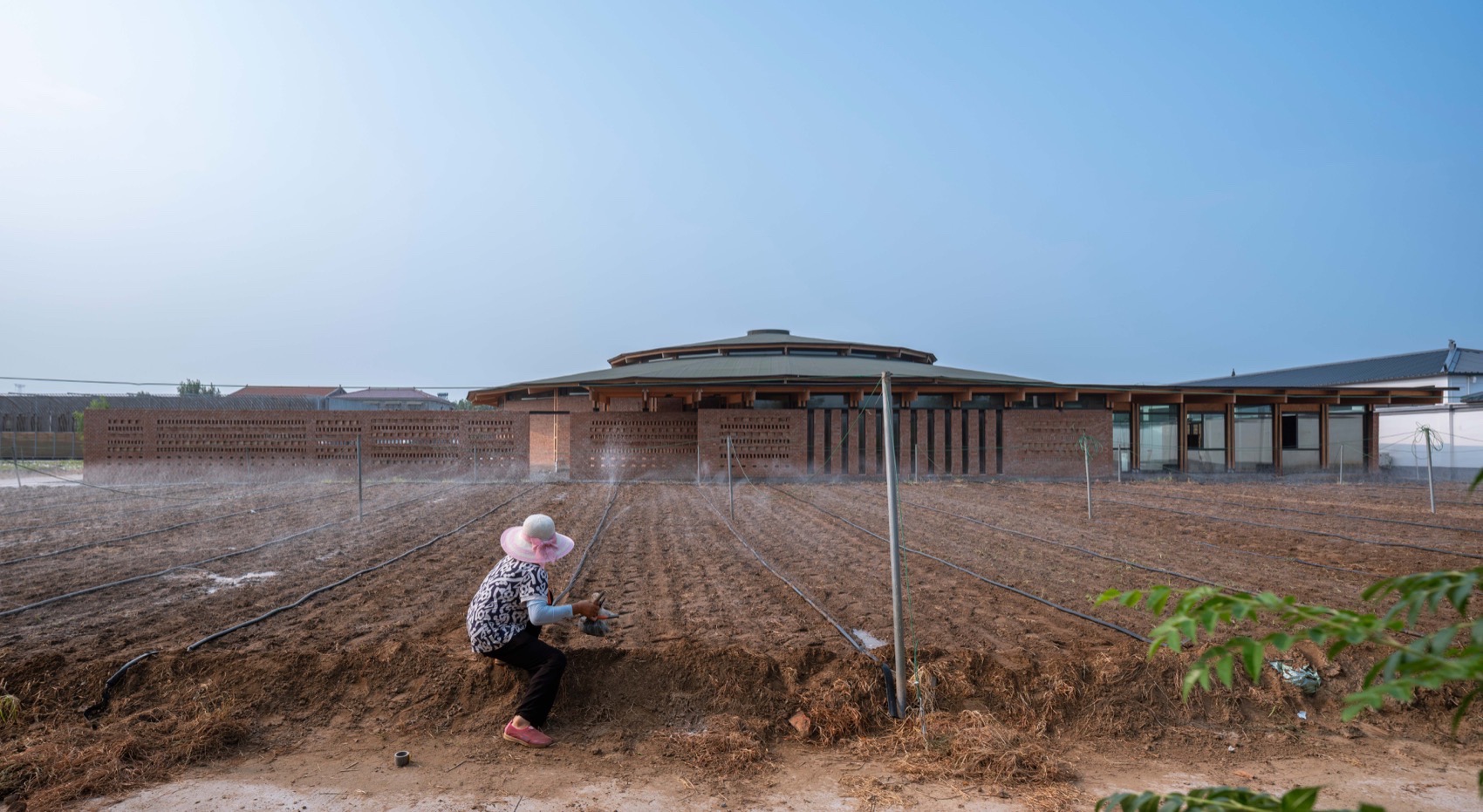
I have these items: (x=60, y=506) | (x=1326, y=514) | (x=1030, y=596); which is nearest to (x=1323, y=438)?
(x=1326, y=514)

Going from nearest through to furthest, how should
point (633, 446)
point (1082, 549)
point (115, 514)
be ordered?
point (1082, 549), point (115, 514), point (633, 446)

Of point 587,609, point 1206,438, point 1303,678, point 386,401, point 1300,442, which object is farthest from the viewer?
point 386,401

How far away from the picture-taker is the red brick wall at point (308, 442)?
76.9ft

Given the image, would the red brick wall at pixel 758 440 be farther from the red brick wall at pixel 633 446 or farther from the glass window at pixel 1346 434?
the glass window at pixel 1346 434

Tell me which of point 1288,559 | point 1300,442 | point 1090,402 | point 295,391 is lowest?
point 1288,559

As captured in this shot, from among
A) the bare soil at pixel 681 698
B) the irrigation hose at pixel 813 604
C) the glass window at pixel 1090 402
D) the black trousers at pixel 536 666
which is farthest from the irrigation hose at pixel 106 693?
the glass window at pixel 1090 402

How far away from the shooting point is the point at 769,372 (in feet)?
81.3

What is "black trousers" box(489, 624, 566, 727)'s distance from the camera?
4.68 m

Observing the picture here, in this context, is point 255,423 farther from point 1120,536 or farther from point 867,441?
point 1120,536

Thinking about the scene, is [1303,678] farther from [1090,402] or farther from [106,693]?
[1090,402]

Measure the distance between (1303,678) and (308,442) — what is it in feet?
81.5

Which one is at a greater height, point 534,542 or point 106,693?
point 534,542

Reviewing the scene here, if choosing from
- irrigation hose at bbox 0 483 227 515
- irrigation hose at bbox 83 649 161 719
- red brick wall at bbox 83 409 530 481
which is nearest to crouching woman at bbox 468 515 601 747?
irrigation hose at bbox 83 649 161 719

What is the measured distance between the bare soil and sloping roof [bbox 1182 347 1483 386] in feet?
128
